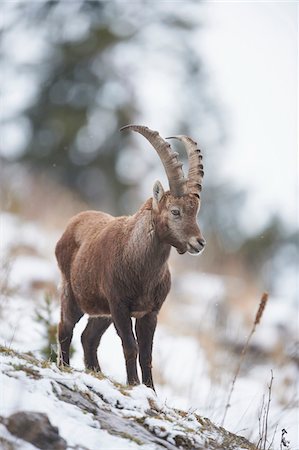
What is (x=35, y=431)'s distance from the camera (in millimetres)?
4719

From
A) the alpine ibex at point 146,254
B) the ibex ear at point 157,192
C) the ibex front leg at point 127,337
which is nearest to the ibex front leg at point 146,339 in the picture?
the alpine ibex at point 146,254

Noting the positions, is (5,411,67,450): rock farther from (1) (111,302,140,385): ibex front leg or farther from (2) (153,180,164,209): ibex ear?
(2) (153,180,164,209): ibex ear

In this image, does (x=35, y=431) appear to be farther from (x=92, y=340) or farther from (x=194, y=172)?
(x=92, y=340)

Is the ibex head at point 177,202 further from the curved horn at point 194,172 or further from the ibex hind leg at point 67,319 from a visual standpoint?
the ibex hind leg at point 67,319

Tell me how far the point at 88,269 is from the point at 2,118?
19.0 metres

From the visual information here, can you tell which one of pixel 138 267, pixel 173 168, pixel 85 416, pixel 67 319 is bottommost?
pixel 85 416

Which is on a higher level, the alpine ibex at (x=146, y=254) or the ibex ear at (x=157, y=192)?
the ibex ear at (x=157, y=192)

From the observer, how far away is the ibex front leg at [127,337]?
7.00 metres

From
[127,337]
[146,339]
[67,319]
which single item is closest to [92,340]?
[67,319]

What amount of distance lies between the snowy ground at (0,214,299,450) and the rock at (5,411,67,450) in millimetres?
4075

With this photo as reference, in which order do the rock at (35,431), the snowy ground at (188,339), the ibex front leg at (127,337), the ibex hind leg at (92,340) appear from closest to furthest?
the rock at (35,431), the ibex front leg at (127,337), the ibex hind leg at (92,340), the snowy ground at (188,339)

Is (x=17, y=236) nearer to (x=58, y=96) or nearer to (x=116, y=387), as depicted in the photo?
(x=116, y=387)

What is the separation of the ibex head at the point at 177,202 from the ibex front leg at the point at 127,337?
0.64 metres

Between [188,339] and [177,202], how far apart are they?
6.79 m
